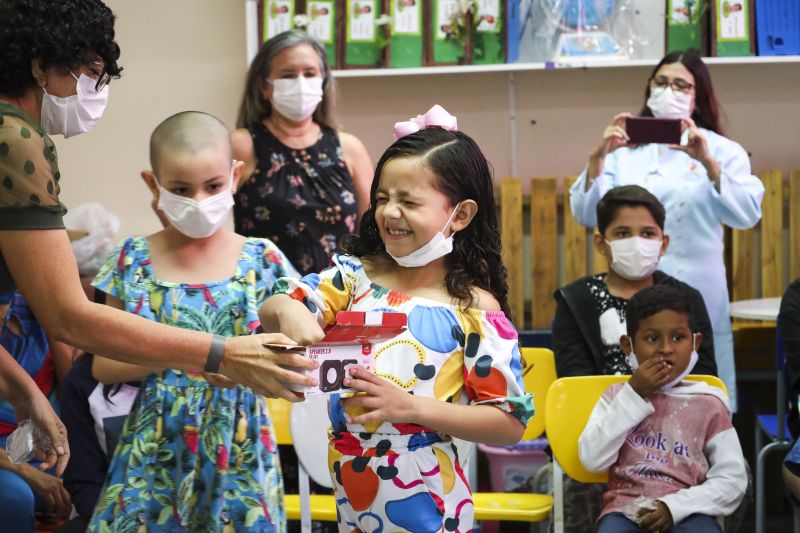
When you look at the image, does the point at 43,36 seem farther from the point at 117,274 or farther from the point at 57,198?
the point at 117,274

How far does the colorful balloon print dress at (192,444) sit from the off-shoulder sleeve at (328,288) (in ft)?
1.63

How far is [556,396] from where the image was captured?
350 centimetres

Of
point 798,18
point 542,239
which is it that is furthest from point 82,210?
point 798,18

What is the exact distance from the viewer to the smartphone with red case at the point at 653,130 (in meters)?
4.23

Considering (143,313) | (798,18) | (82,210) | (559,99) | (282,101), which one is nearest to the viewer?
(143,313)

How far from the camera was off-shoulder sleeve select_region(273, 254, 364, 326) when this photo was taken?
89.6 inches

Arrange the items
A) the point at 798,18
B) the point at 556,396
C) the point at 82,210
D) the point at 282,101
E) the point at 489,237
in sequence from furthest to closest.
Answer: the point at 798,18
the point at 82,210
the point at 282,101
the point at 556,396
the point at 489,237

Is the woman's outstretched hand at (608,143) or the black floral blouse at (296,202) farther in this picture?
the woman's outstretched hand at (608,143)

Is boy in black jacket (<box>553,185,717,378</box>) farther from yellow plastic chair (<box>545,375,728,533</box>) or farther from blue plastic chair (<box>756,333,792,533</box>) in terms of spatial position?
blue plastic chair (<box>756,333,792,533</box>)

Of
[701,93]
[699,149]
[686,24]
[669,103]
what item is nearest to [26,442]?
[699,149]

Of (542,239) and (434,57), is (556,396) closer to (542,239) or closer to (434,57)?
(542,239)

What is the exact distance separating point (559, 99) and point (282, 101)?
98.3 inches

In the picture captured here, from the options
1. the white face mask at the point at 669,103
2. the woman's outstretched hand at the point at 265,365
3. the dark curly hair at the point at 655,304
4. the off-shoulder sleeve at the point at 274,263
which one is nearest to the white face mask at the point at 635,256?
the dark curly hair at the point at 655,304

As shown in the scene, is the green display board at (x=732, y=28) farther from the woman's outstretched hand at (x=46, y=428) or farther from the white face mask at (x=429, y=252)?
the woman's outstretched hand at (x=46, y=428)
